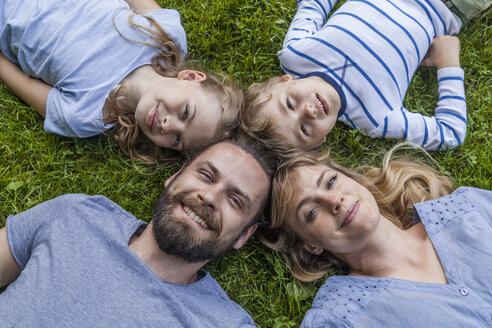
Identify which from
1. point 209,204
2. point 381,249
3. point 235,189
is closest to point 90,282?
Answer: point 209,204

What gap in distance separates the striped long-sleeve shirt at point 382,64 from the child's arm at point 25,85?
226 centimetres

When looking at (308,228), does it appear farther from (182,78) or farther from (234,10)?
(234,10)

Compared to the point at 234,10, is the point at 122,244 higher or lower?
lower

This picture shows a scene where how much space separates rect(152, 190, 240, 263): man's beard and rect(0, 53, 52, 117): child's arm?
1731 mm

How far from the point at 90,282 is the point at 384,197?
2.49m

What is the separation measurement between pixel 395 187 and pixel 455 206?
498 millimetres

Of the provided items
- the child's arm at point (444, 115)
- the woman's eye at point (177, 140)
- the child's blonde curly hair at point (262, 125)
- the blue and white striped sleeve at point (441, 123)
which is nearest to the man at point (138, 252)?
the child's blonde curly hair at point (262, 125)

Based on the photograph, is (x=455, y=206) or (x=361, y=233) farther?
(x=455, y=206)

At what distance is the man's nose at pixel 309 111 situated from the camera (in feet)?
10.4

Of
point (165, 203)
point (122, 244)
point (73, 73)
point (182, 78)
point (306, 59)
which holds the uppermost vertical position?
point (306, 59)

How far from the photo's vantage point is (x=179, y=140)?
331cm

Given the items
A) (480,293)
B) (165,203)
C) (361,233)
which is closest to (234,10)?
(165,203)

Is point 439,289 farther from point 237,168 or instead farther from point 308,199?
point 237,168

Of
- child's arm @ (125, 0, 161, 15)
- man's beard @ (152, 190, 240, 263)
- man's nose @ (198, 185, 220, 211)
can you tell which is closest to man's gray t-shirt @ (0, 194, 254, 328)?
man's beard @ (152, 190, 240, 263)
